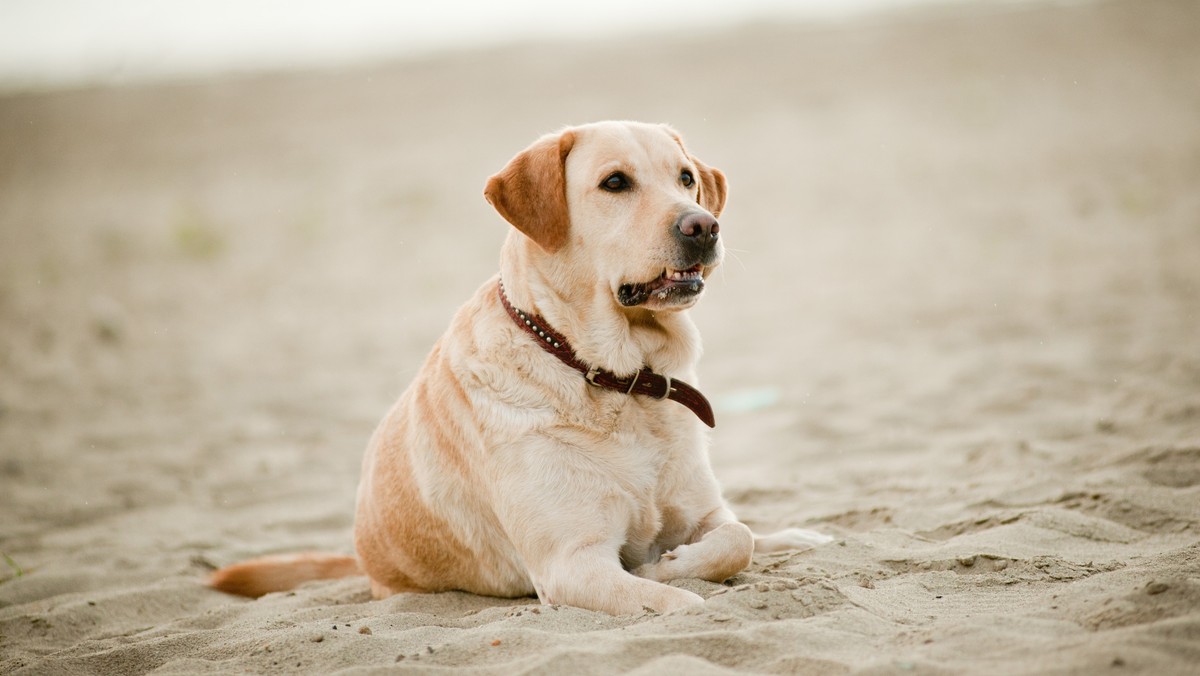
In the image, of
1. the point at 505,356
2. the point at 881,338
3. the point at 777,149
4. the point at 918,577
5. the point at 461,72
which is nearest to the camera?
the point at 918,577

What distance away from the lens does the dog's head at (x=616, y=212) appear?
3.46 metres

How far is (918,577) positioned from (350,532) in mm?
3048

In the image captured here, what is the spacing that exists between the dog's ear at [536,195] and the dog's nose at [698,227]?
46cm

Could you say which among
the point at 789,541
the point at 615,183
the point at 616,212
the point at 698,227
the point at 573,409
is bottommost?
the point at 789,541

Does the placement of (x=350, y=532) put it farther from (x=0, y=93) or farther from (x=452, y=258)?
(x=0, y=93)

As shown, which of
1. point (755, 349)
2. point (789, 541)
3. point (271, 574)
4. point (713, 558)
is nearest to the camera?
point (713, 558)

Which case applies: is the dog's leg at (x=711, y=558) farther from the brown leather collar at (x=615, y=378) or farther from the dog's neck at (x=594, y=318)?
the dog's neck at (x=594, y=318)

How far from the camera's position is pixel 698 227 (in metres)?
3.42

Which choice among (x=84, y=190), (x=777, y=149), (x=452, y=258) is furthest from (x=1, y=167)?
(x=777, y=149)

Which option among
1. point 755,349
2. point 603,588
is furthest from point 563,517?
point 755,349

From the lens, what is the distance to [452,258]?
43.2 feet

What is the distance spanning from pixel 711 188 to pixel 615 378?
1.13 m

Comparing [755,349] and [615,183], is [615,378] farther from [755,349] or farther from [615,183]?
[755,349]

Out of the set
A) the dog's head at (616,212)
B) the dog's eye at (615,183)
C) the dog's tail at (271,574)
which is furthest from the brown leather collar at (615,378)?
the dog's tail at (271,574)
